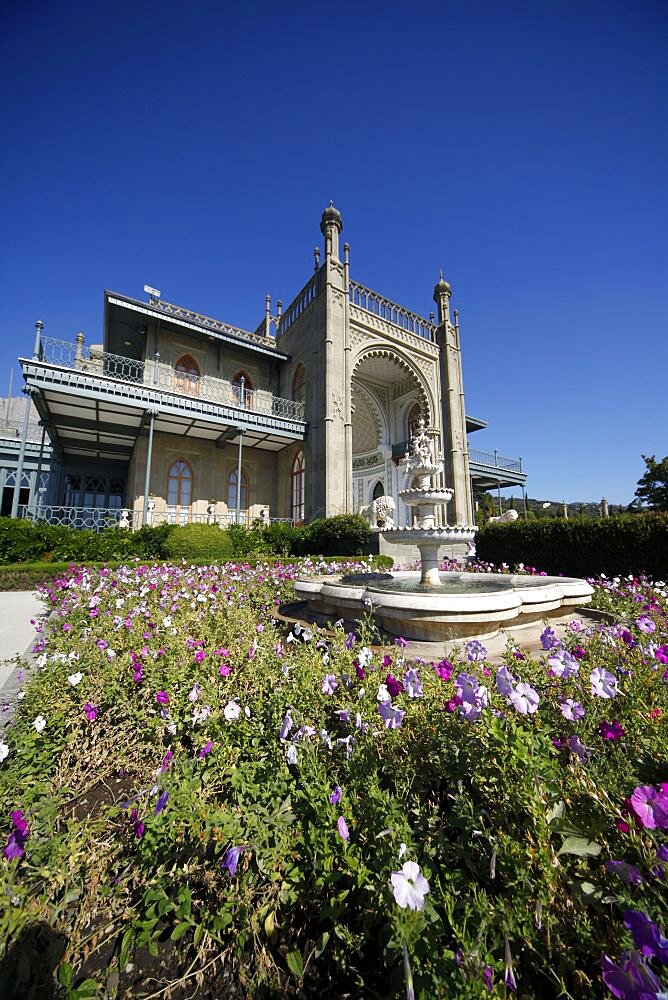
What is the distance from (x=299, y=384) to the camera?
16469mm

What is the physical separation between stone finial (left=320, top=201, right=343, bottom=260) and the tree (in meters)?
20.9

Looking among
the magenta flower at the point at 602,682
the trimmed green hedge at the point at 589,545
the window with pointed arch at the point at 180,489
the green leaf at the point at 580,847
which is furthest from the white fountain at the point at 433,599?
the window with pointed arch at the point at 180,489

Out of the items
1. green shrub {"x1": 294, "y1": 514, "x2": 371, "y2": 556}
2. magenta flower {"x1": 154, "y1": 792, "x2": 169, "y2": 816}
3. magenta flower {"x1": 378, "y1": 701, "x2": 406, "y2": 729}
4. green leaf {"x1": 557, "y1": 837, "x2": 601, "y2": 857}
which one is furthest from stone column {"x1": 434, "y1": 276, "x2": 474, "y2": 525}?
magenta flower {"x1": 154, "y1": 792, "x2": 169, "y2": 816}

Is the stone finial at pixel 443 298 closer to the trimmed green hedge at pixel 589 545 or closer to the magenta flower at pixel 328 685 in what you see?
the trimmed green hedge at pixel 589 545

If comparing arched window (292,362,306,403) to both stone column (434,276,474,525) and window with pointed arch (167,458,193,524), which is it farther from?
stone column (434,276,474,525)

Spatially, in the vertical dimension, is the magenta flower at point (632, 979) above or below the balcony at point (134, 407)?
below

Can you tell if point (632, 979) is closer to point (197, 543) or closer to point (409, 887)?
point (409, 887)

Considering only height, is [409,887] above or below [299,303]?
below

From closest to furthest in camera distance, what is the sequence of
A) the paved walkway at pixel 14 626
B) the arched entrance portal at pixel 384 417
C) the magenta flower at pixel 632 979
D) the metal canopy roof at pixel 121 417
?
1. the magenta flower at pixel 632 979
2. the paved walkway at pixel 14 626
3. the metal canopy roof at pixel 121 417
4. the arched entrance portal at pixel 384 417

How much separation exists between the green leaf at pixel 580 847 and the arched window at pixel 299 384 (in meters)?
15.8

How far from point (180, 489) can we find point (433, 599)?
44.3 feet

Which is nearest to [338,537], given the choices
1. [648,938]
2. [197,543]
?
[197,543]

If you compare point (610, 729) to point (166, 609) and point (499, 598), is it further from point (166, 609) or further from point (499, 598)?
point (166, 609)

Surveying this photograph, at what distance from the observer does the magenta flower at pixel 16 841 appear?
1083 millimetres
